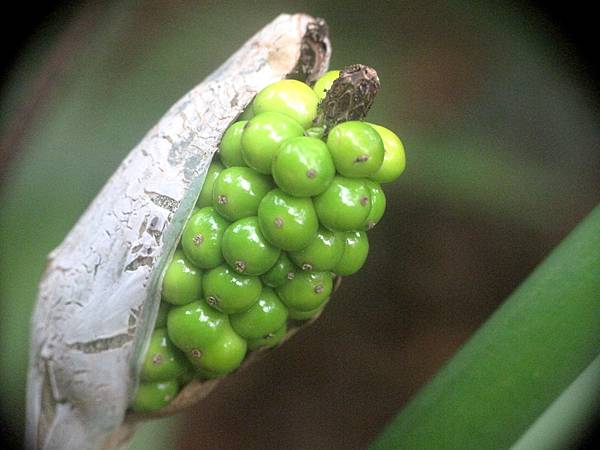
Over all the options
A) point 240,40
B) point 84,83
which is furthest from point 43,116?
point 240,40

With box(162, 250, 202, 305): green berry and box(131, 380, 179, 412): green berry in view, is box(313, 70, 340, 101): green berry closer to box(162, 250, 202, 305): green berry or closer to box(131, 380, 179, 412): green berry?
box(162, 250, 202, 305): green berry

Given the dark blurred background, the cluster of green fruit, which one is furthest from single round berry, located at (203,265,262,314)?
the dark blurred background

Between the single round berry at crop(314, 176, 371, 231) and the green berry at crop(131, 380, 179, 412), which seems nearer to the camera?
the single round berry at crop(314, 176, 371, 231)

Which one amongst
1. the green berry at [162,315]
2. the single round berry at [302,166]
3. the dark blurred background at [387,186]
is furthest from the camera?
the dark blurred background at [387,186]

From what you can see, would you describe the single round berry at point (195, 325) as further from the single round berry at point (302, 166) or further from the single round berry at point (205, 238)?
the single round berry at point (302, 166)

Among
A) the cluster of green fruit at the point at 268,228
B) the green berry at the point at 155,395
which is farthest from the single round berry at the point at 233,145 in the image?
the green berry at the point at 155,395

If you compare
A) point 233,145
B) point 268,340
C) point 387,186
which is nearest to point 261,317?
point 268,340

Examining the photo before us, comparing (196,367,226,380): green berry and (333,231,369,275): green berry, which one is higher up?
(333,231,369,275): green berry
